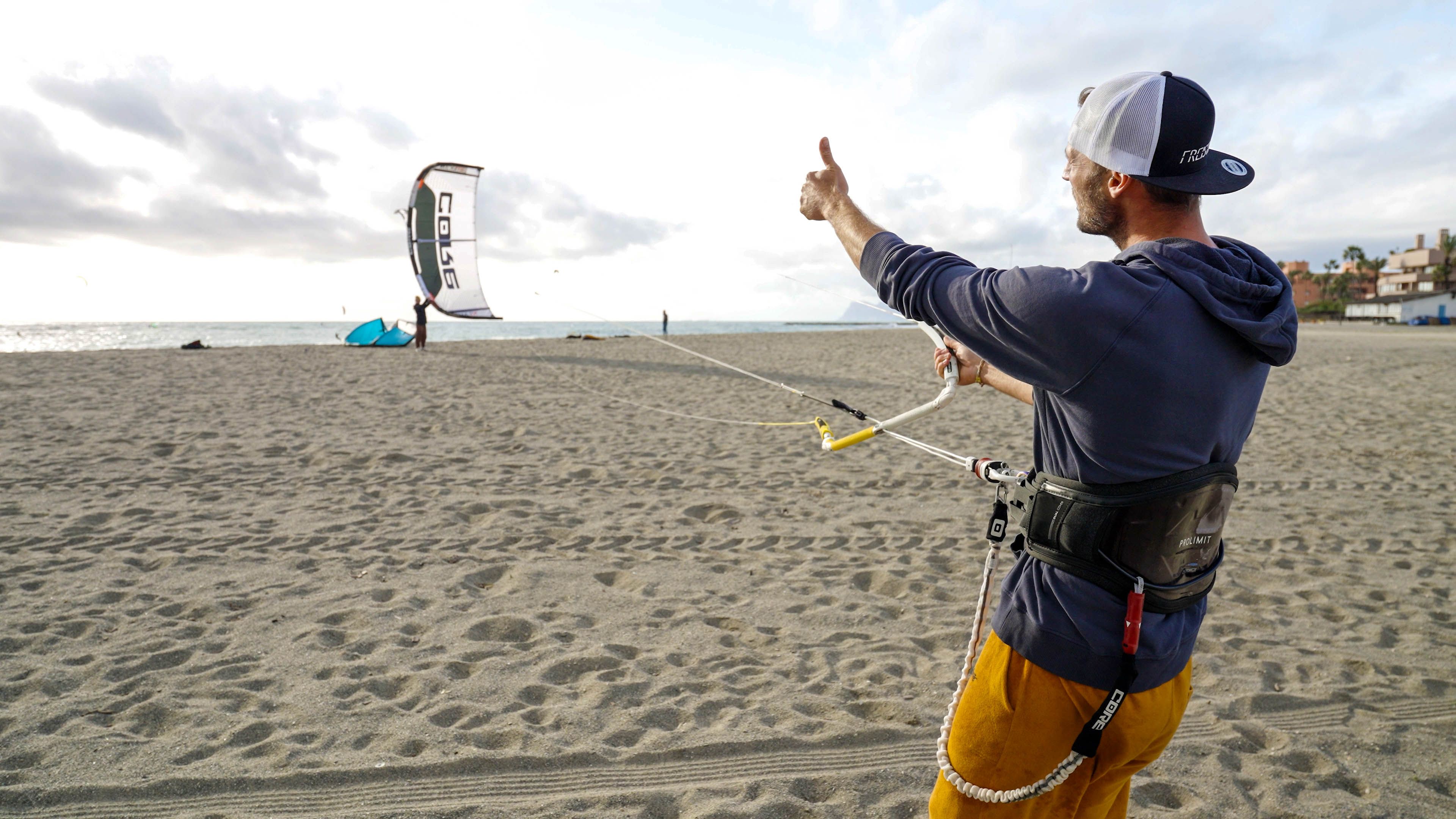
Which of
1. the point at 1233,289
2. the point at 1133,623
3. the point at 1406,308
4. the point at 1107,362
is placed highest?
the point at 1406,308

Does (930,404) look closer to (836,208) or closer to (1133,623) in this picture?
(836,208)

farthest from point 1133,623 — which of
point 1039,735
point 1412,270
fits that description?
point 1412,270

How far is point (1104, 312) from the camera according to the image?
1.17 metres

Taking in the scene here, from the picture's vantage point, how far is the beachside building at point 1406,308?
1802 inches

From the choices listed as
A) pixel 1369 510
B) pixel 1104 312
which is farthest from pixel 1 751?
pixel 1369 510

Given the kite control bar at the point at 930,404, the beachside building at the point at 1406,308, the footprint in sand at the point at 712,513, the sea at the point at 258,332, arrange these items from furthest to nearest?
1. the beachside building at the point at 1406,308
2. the sea at the point at 258,332
3. the footprint in sand at the point at 712,513
4. the kite control bar at the point at 930,404

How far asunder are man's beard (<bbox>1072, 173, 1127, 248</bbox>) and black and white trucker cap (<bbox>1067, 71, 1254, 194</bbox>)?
7 centimetres

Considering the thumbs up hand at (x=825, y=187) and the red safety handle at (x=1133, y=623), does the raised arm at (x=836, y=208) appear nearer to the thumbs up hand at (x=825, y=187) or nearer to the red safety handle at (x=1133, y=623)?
the thumbs up hand at (x=825, y=187)

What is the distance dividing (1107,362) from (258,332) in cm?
7759

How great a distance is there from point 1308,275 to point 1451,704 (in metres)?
93.6

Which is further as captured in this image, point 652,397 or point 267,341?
→ point 267,341

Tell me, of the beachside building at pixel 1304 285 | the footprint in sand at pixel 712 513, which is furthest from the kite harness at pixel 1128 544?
the beachside building at pixel 1304 285

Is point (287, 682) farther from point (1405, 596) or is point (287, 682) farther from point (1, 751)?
point (1405, 596)

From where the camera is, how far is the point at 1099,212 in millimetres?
1408
